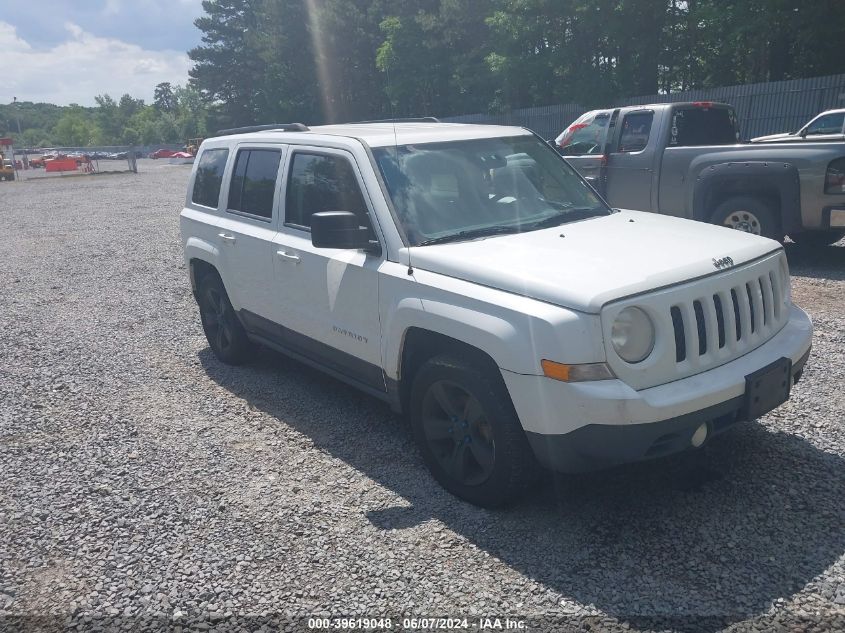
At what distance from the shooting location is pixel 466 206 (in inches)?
171

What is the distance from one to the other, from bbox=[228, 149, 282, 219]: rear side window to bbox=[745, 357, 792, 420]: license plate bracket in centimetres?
332

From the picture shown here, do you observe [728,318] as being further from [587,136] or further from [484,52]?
[484,52]

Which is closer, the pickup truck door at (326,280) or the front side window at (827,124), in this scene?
the pickup truck door at (326,280)

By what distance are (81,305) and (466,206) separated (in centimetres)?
657

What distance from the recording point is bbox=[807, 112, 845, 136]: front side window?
13.7 m

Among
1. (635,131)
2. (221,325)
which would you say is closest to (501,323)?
(221,325)

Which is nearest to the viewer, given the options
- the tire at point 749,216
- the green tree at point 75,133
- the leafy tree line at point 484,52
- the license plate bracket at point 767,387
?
the license plate bracket at point 767,387

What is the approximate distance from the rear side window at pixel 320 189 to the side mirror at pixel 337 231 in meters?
0.22

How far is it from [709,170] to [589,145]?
79.8 inches

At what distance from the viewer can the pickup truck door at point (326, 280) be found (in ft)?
14.0

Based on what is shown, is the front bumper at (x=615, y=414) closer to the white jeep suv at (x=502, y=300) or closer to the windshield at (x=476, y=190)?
the white jeep suv at (x=502, y=300)

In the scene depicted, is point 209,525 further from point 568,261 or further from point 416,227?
point 568,261

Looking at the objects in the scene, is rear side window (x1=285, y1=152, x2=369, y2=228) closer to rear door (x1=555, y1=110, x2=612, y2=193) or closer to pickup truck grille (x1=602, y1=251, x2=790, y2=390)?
pickup truck grille (x1=602, y1=251, x2=790, y2=390)

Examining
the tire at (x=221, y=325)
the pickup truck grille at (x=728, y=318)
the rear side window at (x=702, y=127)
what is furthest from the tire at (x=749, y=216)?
the tire at (x=221, y=325)
